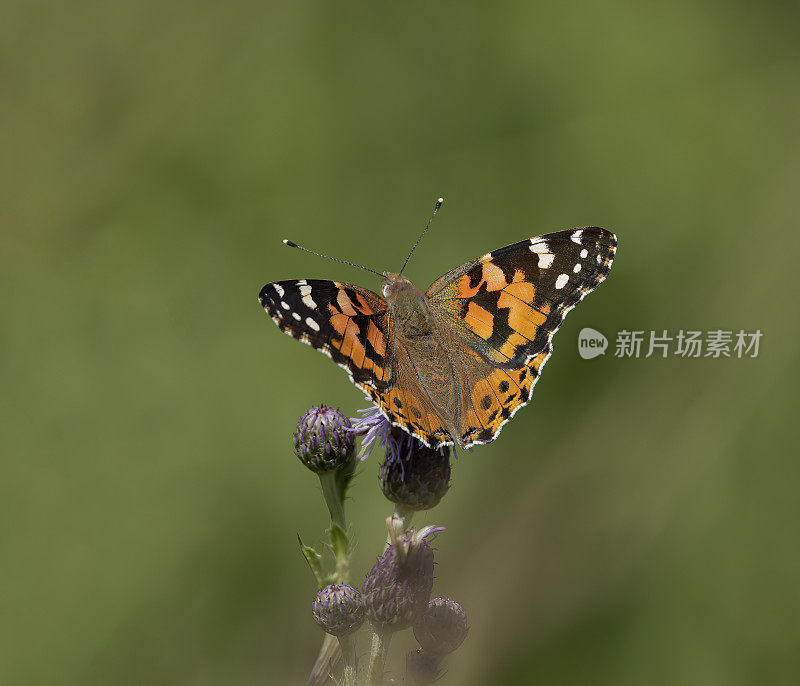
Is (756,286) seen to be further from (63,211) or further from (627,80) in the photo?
(63,211)

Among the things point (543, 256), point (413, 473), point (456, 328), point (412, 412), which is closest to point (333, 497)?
point (413, 473)

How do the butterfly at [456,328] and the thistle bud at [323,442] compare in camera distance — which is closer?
the butterfly at [456,328]

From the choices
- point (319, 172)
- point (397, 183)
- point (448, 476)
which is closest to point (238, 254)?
point (319, 172)

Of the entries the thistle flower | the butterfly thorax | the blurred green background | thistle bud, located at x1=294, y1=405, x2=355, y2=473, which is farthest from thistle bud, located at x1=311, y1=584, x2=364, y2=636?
the blurred green background

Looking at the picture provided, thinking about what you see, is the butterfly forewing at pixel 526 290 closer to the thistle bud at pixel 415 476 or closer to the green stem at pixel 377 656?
the thistle bud at pixel 415 476

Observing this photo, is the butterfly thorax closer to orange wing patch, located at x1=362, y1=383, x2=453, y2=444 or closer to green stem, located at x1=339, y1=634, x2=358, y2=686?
orange wing patch, located at x1=362, y1=383, x2=453, y2=444

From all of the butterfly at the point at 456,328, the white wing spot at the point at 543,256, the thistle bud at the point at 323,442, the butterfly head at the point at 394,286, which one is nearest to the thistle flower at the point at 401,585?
the butterfly at the point at 456,328
